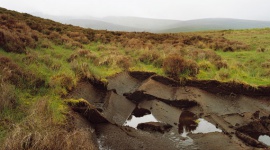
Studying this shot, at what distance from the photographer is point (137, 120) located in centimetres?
1102

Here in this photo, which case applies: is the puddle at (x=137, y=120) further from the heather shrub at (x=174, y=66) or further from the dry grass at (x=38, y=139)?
the dry grass at (x=38, y=139)

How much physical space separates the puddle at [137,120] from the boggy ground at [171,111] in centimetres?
19

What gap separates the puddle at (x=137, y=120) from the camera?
1059 centimetres

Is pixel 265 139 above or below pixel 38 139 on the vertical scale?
below

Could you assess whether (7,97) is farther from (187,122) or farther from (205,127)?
(205,127)

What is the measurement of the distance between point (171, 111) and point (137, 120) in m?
1.62

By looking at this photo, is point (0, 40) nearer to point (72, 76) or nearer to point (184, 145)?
point (72, 76)

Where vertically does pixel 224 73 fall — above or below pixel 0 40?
below

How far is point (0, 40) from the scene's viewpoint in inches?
554

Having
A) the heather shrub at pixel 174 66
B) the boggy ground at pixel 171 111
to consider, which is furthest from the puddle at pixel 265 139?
the heather shrub at pixel 174 66

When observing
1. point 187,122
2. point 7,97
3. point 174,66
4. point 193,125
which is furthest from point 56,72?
point 193,125

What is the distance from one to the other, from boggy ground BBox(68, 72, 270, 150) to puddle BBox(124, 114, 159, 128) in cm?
19

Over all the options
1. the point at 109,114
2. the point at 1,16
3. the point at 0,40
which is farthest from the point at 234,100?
the point at 1,16

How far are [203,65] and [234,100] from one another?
4.27 metres
